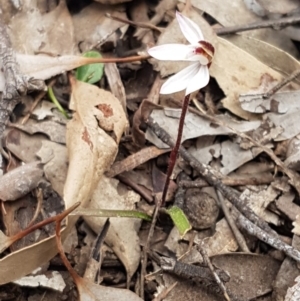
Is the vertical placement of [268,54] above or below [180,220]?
above

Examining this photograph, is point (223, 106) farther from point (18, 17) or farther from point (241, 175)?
point (18, 17)

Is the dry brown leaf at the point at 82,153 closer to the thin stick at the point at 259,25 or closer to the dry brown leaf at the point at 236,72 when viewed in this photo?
the dry brown leaf at the point at 236,72

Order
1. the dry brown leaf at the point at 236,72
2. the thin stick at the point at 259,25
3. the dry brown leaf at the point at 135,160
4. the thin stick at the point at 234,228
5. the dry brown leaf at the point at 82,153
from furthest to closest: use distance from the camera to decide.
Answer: the thin stick at the point at 259,25 < the dry brown leaf at the point at 236,72 < the dry brown leaf at the point at 135,160 < the thin stick at the point at 234,228 < the dry brown leaf at the point at 82,153

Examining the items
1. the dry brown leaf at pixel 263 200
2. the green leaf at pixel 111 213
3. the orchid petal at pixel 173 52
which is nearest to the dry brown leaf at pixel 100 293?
the green leaf at pixel 111 213

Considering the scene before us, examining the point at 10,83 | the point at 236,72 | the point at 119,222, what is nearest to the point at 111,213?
the point at 119,222

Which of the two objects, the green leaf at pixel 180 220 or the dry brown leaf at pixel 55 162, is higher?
the dry brown leaf at pixel 55 162

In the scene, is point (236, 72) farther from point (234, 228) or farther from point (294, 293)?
point (294, 293)

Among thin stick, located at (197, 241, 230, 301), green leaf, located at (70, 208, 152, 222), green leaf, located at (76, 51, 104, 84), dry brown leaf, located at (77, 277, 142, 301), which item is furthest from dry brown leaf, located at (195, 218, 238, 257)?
green leaf, located at (76, 51, 104, 84)
